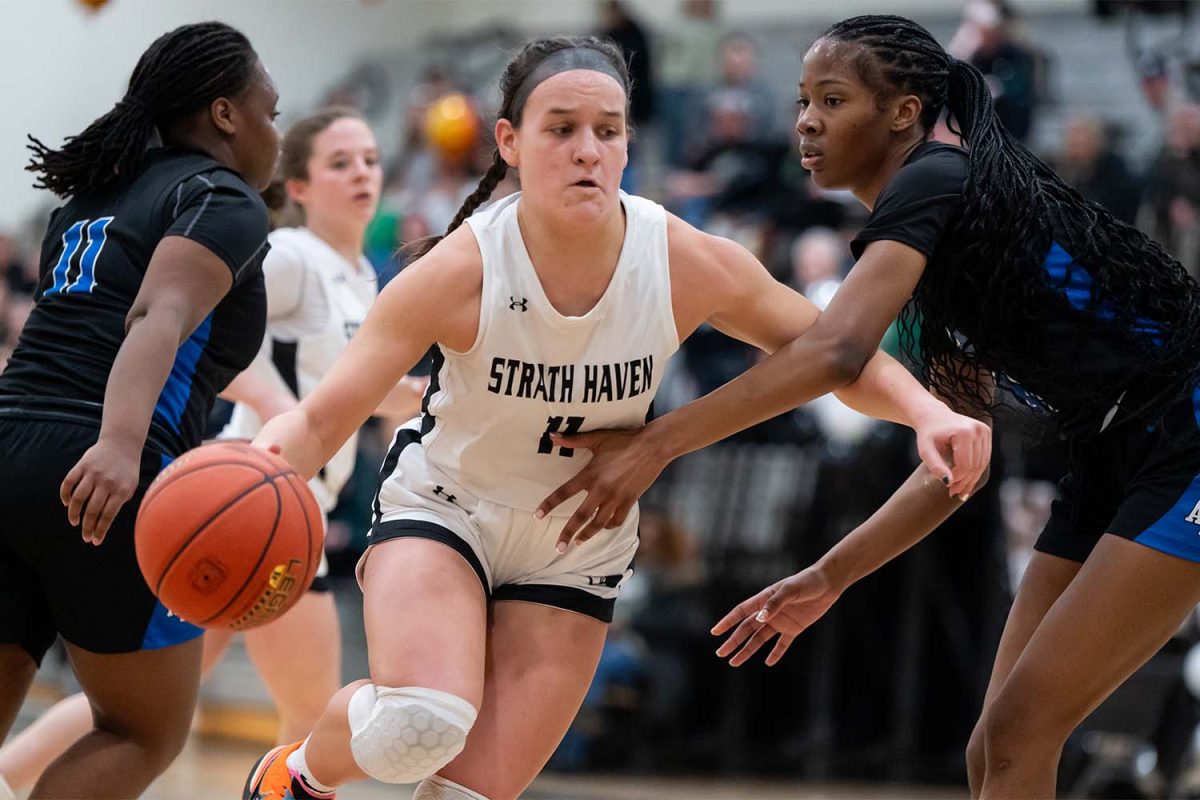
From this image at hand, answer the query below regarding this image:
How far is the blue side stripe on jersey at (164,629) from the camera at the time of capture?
3.34m

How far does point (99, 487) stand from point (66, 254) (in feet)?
2.24

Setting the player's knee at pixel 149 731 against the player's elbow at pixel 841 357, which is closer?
the player's elbow at pixel 841 357

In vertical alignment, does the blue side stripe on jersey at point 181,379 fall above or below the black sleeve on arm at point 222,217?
below

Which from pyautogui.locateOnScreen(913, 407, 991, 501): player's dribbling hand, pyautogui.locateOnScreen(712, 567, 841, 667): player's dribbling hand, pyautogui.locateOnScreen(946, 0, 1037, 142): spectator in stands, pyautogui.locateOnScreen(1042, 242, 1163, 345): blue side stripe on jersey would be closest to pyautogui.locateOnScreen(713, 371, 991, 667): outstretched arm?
pyautogui.locateOnScreen(712, 567, 841, 667): player's dribbling hand

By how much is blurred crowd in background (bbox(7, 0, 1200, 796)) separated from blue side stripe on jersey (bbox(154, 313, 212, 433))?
15.3 feet

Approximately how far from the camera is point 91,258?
3.38 meters

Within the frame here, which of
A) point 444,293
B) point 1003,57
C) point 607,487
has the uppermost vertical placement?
point 1003,57

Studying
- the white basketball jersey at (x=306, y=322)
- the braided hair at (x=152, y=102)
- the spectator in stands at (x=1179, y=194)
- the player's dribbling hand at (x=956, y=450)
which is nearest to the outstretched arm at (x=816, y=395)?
the player's dribbling hand at (x=956, y=450)

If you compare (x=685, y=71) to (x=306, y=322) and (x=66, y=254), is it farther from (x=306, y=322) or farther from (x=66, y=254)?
(x=66, y=254)

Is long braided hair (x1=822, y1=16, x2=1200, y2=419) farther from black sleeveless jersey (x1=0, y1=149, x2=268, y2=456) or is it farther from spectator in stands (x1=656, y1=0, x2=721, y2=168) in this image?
Answer: spectator in stands (x1=656, y1=0, x2=721, y2=168)

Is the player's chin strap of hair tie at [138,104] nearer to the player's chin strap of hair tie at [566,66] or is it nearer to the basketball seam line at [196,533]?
the player's chin strap of hair tie at [566,66]

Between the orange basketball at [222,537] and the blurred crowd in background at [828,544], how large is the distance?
488cm

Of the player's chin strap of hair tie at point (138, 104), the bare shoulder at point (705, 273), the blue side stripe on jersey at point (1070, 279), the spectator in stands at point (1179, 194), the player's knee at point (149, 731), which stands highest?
the spectator in stands at point (1179, 194)

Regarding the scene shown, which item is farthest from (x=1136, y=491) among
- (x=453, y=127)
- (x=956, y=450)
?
(x=453, y=127)
